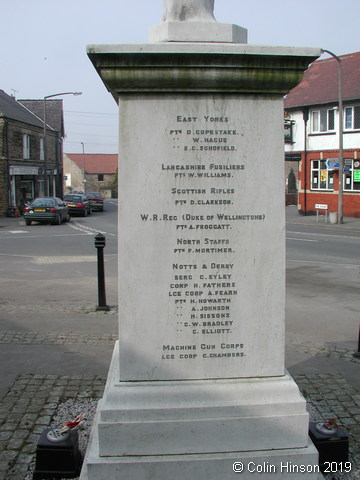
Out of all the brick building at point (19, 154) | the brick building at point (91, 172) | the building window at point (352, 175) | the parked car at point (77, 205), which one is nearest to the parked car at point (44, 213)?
the parked car at point (77, 205)

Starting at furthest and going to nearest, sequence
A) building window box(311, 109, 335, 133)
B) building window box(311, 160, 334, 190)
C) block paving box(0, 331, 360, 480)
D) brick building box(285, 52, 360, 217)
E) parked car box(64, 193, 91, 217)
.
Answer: parked car box(64, 193, 91, 217) → building window box(311, 160, 334, 190) → building window box(311, 109, 335, 133) → brick building box(285, 52, 360, 217) → block paving box(0, 331, 360, 480)

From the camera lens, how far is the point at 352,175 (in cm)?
3338

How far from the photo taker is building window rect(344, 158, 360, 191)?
3228 centimetres

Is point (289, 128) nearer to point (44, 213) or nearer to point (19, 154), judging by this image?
point (44, 213)

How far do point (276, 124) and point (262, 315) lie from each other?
1356 millimetres

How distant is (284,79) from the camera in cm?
355

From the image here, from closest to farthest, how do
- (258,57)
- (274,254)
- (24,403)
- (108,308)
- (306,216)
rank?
(258,57) < (274,254) < (24,403) < (108,308) < (306,216)

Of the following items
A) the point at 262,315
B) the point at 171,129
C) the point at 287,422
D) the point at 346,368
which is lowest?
the point at 346,368

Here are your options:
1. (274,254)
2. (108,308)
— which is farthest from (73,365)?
(274,254)

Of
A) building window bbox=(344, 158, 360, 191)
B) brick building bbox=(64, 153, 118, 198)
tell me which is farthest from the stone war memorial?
brick building bbox=(64, 153, 118, 198)

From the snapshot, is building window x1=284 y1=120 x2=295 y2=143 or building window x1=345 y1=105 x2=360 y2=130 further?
building window x1=284 y1=120 x2=295 y2=143

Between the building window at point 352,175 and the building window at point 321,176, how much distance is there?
1495mm

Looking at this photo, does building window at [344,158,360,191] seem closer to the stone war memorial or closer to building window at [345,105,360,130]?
building window at [345,105,360,130]

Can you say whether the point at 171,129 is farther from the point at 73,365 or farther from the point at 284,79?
the point at 73,365
